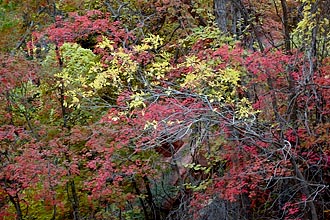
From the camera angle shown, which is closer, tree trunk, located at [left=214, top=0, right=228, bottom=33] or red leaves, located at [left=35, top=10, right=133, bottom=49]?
red leaves, located at [left=35, top=10, right=133, bottom=49]

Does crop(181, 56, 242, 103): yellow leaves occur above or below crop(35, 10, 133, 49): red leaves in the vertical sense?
below

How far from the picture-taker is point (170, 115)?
5.71 meters

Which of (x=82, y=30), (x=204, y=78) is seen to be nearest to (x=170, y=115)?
(x=204, y=78)

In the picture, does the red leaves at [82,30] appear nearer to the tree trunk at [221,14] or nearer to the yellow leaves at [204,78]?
the tree trunk at [221,14]

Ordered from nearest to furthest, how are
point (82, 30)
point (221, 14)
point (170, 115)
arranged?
point (170, 115), point (82, 30), point (221, 14)

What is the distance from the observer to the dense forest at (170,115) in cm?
615

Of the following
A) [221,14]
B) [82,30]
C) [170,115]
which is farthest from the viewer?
[221,14]

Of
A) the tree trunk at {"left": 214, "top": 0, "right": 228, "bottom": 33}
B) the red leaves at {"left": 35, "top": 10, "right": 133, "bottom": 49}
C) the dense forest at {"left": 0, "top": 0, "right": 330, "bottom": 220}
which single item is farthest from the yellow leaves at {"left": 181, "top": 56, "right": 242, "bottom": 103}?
the tree trunk at {"left": 214, "top": 0, "right": 228, "bottom": 33}

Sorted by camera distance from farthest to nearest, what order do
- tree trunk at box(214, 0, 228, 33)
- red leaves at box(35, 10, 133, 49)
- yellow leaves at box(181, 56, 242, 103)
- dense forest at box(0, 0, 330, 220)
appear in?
tree trunk at box(214, 0, 228, 33)
red leaves at box(35, 10, 133, 49)
dense forest at box(0, 0, 330, 220)
yellow leaves at box(181, 56, 242, 103)

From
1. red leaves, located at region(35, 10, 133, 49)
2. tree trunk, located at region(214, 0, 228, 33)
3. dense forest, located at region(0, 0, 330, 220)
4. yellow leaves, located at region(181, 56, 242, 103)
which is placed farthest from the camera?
tree trunk, located at region(214, 0, 228, 33)

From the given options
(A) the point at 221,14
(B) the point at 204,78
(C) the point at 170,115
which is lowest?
(C) the point at 170,115

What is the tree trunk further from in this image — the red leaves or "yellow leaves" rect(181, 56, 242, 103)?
"yellow leaves" rect(181, 56, 242, 103)

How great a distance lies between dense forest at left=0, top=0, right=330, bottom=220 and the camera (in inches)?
242

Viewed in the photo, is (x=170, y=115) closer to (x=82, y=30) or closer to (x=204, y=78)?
(x=204, y=78)
